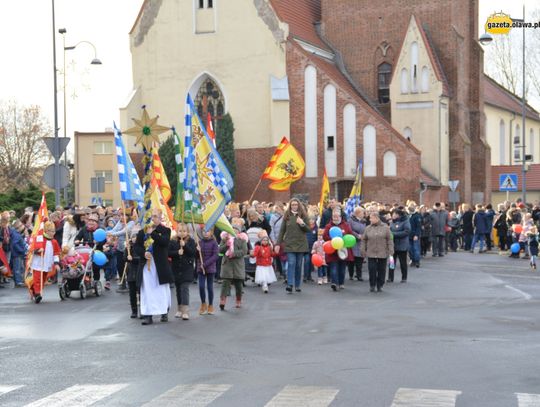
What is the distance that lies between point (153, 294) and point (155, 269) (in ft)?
1.46

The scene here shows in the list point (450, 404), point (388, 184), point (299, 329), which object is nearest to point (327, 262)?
point (299, 329)

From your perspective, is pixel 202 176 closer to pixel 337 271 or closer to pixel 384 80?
pixel 337 271

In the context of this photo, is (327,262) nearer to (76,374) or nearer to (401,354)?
(401,354)

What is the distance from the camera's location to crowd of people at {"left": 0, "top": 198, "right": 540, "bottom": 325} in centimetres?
1556

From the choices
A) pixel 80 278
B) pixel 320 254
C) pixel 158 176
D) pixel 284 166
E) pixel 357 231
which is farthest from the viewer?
pixel 284 166

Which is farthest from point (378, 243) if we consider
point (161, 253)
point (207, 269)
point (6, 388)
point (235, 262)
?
point (6, 388)

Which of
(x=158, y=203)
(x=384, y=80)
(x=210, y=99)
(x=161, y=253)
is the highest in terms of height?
(x=384, y=80)

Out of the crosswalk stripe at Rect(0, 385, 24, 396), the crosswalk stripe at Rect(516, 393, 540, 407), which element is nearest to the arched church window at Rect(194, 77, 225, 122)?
the crosswalk stripe at Rect(0, 385, 24, 396)

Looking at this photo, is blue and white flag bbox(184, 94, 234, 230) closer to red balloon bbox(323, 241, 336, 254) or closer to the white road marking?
red balloon bbox(323, 241, 336, 254)

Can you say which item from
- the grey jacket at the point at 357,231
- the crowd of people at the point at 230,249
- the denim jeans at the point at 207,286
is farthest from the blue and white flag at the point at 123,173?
the grey jacket at the point at 357,231

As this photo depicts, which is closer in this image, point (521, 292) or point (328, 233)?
point (521, 292)

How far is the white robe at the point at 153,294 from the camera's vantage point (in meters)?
15.0

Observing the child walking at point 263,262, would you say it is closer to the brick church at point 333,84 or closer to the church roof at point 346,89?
the brick church at point 333,84

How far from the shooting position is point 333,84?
141 feet
